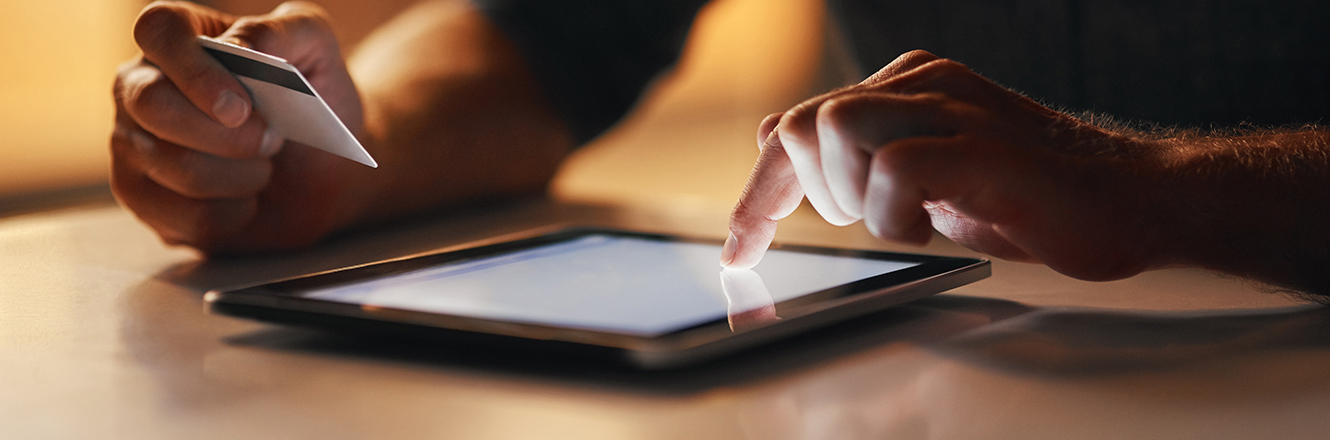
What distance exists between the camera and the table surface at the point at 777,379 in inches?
12.5

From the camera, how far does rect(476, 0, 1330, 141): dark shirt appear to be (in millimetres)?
887

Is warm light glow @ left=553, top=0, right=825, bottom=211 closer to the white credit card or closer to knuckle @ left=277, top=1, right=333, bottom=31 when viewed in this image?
knuckle @ left=277, top=1, right=333, bottom=31

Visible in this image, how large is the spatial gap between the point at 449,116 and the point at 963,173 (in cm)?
66

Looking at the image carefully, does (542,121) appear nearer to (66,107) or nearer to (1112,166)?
(1112,166)

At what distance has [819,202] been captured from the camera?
50cm

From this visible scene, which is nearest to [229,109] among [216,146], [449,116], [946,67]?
[216,146]

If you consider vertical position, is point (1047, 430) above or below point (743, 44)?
below

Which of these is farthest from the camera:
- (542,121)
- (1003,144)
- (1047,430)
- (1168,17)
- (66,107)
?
(66,107)

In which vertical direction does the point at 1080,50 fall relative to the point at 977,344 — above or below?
above

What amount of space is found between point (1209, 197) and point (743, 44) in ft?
6.86

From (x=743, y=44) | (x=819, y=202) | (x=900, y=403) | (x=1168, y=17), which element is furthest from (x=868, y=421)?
(x=743, y=44)

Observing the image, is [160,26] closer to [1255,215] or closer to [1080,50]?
[1255,215]

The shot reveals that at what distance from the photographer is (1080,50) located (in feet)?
3.24

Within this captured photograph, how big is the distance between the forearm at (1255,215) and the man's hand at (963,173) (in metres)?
0.01
